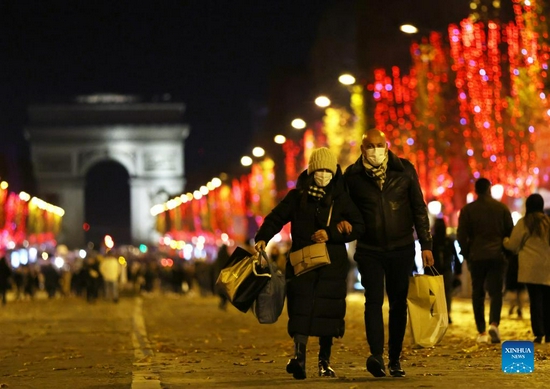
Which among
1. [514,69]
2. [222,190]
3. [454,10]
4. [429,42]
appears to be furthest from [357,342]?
[222,190]

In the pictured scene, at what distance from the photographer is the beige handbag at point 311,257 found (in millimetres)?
11508

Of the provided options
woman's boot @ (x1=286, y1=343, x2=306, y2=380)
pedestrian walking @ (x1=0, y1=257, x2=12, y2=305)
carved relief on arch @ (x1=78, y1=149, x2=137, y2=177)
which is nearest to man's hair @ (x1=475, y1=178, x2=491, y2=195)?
woman's boot @ (x1=286, y1=343, x2=306, y2=380)

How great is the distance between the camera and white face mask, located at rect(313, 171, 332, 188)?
11.7 m

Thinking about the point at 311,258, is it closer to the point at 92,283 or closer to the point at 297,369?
the point at 297,369

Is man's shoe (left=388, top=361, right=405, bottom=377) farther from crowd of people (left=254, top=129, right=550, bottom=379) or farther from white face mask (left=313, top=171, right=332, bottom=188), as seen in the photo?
white face mask (left=313, top=171, right=332, bottom=188)

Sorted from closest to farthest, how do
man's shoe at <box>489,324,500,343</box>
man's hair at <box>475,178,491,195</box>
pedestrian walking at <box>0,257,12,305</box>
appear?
man's shoe at <box>489,324,500,343</box> → man's hair at <box>475,178,491,195</box> → pedestrian walking at <box>0,257,12,305</box>

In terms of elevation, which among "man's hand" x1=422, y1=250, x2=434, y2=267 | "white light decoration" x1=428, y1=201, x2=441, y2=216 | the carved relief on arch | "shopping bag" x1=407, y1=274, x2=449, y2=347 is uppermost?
the carved relief on arch

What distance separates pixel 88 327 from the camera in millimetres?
23891

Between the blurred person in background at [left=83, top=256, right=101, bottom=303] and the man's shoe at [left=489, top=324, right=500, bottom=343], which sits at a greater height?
the blurred person in background at [left=83, top=256, right=101, bottom=303]

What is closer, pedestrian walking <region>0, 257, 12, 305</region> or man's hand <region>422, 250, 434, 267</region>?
man's hand <region>422, 250, 434, 267</region>

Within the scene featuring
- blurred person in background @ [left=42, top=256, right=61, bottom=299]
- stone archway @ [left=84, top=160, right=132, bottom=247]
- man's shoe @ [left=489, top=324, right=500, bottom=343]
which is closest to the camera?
man's shoe @ [left=489, top=324, right=500, bottom=343]

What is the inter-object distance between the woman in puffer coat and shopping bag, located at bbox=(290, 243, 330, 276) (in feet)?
0.19

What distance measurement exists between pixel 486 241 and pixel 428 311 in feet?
15.6

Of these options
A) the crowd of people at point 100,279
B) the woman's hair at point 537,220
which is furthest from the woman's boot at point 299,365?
the crowd of people at point 100,279
